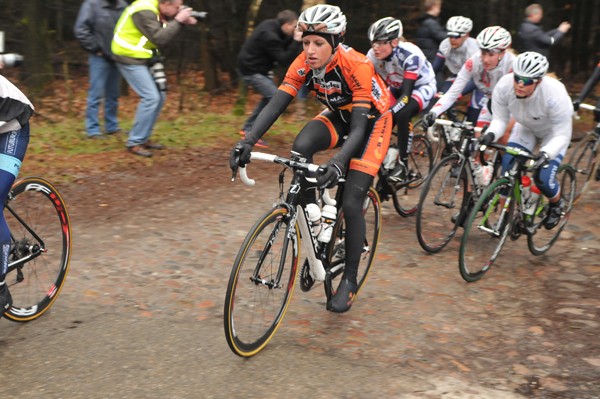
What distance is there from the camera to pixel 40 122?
41.2ft

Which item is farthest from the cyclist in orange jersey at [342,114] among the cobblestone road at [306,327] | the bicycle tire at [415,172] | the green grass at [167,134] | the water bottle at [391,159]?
the green grass at [167,134]

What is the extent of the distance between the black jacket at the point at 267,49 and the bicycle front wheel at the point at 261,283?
647 centimetres

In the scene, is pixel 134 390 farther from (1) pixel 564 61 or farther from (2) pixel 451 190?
(1) pixel 564 61

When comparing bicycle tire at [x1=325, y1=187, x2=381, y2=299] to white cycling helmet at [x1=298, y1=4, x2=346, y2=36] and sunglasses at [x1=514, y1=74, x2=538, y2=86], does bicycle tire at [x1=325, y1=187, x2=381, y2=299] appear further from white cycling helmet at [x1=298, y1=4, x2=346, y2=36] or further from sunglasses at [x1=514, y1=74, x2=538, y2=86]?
sunglasses at [x1=514, y1=74, x2=538, y2=86]

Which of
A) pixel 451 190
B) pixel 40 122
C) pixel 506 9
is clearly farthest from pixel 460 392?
pixel 506 9

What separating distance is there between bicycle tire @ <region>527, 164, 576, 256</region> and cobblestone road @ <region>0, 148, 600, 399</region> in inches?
5.0

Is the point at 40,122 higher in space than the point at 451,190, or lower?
lower

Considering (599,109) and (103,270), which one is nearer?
(103,270)

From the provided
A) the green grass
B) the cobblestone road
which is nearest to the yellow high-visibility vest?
the green grass

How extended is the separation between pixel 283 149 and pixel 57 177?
369 cm

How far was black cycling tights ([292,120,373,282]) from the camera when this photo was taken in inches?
202

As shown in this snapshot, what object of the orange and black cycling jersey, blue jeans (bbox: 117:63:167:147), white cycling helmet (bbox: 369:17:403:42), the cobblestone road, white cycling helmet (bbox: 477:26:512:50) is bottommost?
the cobblestone road

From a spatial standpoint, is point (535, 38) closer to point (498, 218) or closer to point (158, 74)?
point (158, 74)

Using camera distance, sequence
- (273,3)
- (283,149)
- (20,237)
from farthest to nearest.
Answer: (273,3), (283,149), (20,237)
